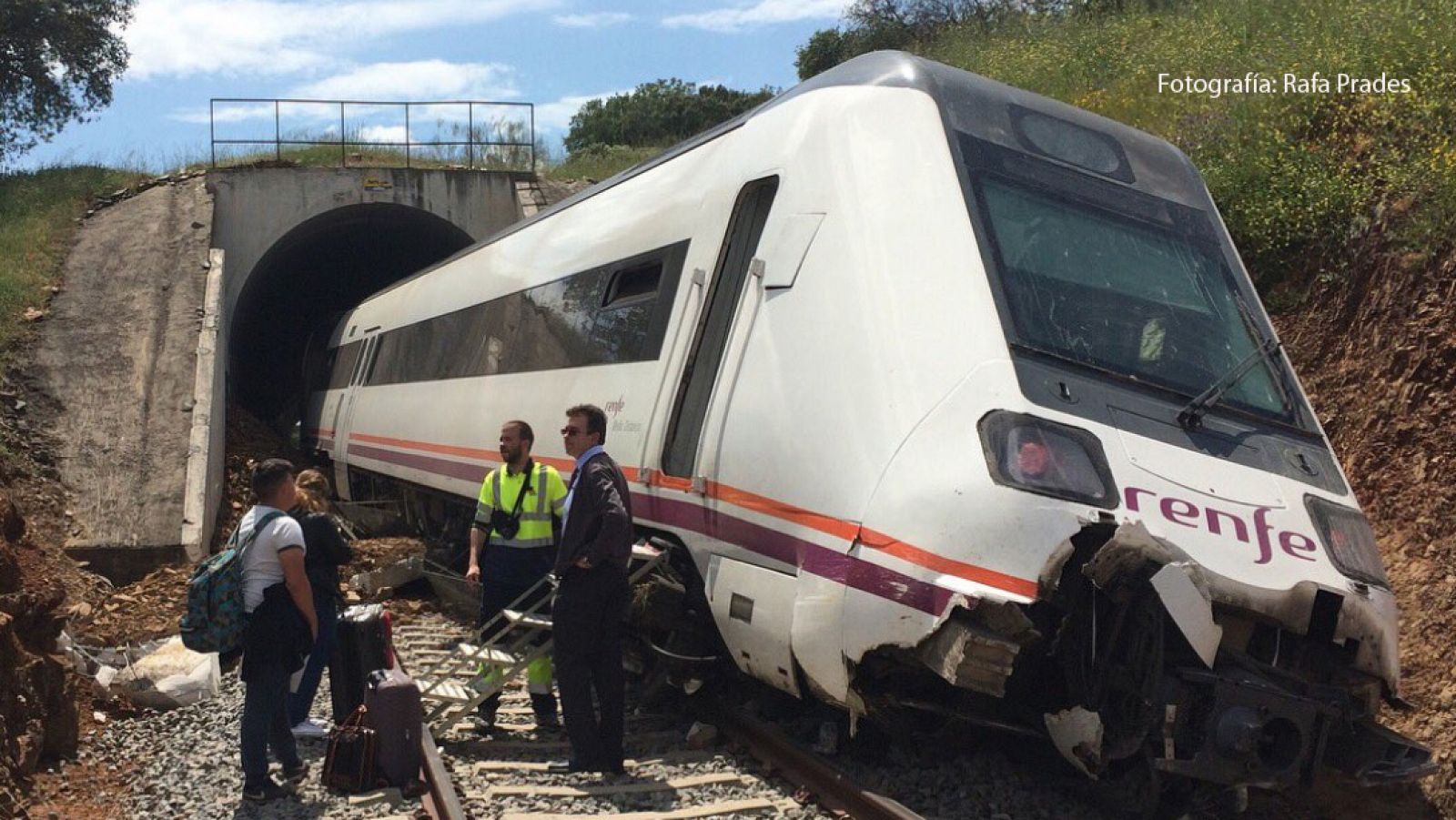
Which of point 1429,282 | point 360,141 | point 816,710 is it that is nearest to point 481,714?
point 816,710

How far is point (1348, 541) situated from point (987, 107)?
2.49 m

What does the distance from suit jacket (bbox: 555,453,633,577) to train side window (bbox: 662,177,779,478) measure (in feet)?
1.55

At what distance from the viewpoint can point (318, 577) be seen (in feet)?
22.5

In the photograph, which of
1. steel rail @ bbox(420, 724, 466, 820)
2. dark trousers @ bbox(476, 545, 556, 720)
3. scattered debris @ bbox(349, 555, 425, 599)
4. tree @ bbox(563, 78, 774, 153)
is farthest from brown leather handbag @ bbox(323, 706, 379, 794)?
tree @ bbox(563, 78, 774, 153)

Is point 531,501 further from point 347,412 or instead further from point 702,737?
point 347,412

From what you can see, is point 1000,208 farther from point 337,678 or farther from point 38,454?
point 38,454

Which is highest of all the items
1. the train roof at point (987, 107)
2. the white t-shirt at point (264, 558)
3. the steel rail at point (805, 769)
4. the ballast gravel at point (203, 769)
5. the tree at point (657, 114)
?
the tree at point (657, 114)

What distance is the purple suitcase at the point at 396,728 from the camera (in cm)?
611

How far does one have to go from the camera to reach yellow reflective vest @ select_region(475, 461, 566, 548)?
24.6ft

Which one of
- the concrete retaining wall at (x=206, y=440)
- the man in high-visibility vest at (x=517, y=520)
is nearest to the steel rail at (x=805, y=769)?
the man in high-visibility vest at (x=517, y=520)

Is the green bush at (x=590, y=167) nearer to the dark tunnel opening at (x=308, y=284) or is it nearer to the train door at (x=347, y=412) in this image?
the dark tunnel opening at (x=308, y=284)

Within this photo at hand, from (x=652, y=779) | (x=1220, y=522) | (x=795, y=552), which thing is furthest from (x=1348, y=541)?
(x=652, y=779)

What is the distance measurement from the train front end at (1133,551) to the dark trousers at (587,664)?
4.78ft

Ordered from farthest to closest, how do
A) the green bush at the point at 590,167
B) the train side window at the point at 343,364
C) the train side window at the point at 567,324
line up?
the green bush at the point at 590,167 → the train side window at the point at 343,364 → the train side window at the point at 567,324
